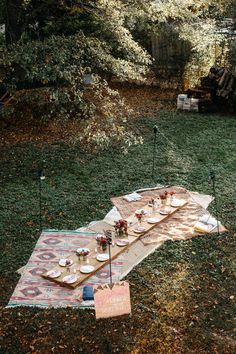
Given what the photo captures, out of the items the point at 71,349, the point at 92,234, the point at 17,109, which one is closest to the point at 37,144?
the point at 17,109

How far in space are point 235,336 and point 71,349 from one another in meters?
2.07

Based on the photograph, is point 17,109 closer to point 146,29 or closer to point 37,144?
point 37,144

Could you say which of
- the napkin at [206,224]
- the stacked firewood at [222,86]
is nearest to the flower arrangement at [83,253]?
the napkin at [206,224]

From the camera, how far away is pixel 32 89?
14523mm

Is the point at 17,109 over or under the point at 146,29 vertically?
under

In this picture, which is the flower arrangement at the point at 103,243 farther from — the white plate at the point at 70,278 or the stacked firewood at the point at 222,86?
the stacked firewood at the point at 222,86

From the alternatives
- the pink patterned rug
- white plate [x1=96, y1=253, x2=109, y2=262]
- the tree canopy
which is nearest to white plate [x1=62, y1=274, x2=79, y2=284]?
the pink patterned rug

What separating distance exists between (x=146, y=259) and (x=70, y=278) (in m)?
1.35

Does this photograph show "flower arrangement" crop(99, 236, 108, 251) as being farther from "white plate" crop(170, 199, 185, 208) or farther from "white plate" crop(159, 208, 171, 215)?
"white plate" crop(170, 199, 185, 208)

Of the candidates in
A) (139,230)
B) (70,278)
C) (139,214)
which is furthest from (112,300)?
(139,214)

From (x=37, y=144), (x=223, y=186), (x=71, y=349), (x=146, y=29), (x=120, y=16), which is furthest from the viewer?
(x=146, y=29)

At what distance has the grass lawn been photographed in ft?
18.7

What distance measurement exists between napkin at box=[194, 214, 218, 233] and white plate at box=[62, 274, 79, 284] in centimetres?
248

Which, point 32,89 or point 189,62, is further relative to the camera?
point 189,62
